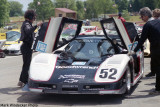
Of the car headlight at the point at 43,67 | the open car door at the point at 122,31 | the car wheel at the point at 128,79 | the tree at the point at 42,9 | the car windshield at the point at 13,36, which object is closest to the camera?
the car headlight at the point at 43,67

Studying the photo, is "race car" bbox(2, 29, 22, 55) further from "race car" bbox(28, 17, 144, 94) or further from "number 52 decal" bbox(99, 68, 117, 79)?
"number 52 decal" bbox(99, 68, 117, 79)

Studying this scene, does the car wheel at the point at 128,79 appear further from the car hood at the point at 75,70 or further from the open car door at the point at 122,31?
the open car door at the point at 122,31

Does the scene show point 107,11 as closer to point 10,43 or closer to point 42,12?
point 42,12

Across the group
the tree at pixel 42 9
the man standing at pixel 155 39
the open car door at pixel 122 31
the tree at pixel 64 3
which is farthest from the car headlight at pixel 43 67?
the tree at pixel 64 3

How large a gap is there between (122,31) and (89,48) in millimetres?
878

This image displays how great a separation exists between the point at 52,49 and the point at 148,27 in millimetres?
2447

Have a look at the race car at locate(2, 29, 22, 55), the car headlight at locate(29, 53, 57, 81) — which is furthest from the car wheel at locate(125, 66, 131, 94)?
the race car at locate(2, 29, 22, 55)

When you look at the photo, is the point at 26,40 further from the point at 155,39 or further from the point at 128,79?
the point at 155,39

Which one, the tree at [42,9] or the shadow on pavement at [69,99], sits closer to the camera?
the shadow on pavement at [69,99]

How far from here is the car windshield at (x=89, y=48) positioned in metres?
7.81

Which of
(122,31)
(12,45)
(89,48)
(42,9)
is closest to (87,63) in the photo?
(89,48)

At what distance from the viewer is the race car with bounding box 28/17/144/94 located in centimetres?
638

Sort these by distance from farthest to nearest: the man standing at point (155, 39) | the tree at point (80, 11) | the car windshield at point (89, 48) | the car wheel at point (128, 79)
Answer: the tree at point (80, 11) < the car windshield at point (89, 48) < the man standing at point (155, 39) < the car wheel at point (128, 79)

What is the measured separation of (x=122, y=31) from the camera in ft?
25.4
